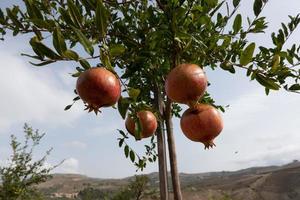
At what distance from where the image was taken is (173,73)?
4.83 ft

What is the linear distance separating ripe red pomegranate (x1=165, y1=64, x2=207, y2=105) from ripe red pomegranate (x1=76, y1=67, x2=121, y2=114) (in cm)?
21

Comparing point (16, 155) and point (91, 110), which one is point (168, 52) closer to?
point (91, 110)

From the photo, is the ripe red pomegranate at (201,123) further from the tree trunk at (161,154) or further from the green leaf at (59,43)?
the tree trunk at (161,154)

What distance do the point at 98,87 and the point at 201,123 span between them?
460mm

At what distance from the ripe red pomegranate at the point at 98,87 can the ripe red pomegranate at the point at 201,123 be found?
1.11 ft

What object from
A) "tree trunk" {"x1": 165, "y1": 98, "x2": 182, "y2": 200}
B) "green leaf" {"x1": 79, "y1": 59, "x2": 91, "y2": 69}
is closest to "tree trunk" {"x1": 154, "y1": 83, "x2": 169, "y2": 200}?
"tree trunk" {"x1": 165, "y1": 98, "x2": 182, "y2": 200}

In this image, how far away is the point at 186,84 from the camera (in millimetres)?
1430

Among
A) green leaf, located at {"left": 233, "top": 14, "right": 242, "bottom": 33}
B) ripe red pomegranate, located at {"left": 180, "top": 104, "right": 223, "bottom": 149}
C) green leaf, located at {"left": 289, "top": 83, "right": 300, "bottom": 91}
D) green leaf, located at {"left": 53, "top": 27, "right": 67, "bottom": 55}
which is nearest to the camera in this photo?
green leaf, located at {"left": 53, "top": 27, "right": 67, "bottom": 55}

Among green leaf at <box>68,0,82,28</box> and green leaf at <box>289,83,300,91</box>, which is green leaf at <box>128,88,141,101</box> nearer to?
green leaf at <box>68,0,82,28</box>

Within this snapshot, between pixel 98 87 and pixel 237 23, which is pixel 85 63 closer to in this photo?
pixel 98 87

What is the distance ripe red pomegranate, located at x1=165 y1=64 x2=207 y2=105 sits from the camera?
56.4 inches

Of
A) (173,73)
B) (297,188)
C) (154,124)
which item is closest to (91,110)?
(173,73)

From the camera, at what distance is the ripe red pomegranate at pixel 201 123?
5.08 feet

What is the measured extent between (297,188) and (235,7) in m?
28.0
